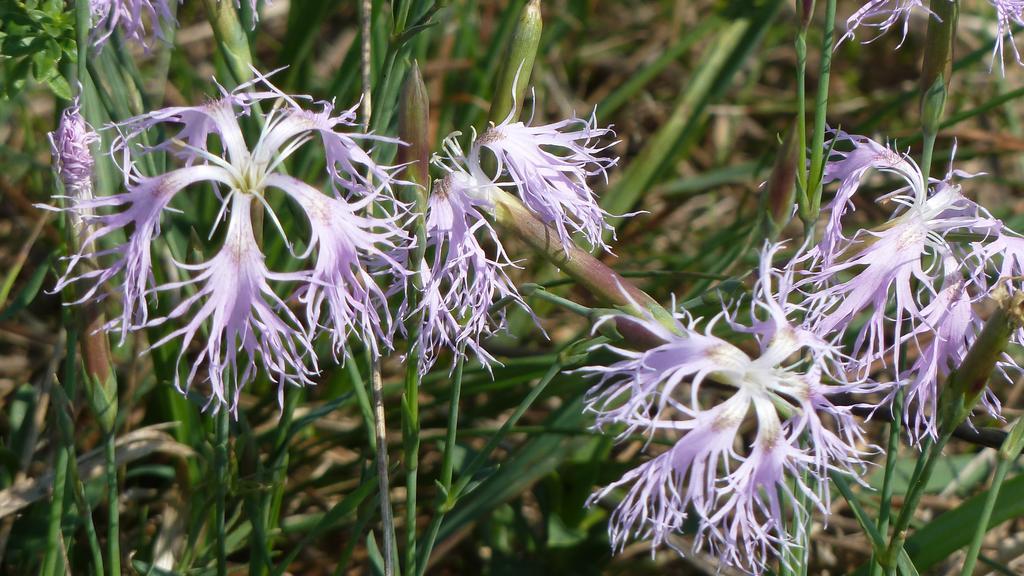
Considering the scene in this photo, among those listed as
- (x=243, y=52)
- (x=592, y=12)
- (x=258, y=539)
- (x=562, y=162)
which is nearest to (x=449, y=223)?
(x=562, y=162)

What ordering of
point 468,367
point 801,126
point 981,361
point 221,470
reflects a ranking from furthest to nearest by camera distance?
point 468,367 < point 221,470 < point 801,126 < point 981,361

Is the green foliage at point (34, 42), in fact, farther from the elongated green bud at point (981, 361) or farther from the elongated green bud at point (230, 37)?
the elongated green bud at point (981, 361)

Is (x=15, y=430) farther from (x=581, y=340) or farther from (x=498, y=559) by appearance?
(x=581, y=340)

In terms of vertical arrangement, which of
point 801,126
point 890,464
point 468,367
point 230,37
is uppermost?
point 230,37

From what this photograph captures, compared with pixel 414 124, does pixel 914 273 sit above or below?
below

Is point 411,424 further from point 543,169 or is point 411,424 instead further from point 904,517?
point 904,517

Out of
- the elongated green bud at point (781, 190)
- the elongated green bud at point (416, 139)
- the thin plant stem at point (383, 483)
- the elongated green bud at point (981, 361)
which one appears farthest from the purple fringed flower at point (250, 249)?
the elongated green bud at point (981, 361)

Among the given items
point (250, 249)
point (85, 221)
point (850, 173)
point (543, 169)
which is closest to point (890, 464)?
point (850, 173)
